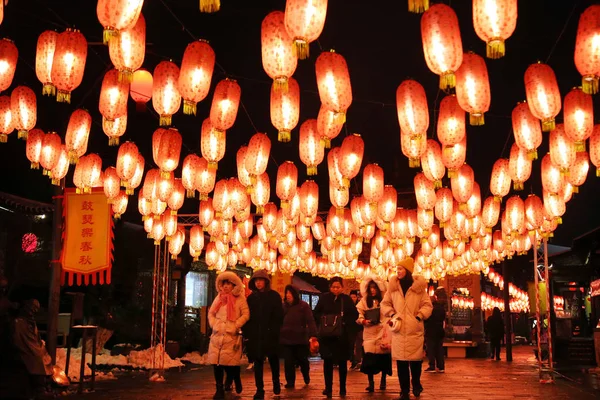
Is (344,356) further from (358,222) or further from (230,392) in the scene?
(358,222)

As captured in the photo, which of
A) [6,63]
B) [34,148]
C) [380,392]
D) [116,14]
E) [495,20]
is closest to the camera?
[495,20]

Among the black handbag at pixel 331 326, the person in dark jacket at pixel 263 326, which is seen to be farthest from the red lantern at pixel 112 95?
the black handbag at pixel 331 326

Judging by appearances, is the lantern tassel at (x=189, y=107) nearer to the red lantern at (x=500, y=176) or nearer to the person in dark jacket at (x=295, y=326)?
the person in dark jacket at (x=295, y=326)

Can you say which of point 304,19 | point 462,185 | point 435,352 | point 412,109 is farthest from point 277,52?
point 435,352

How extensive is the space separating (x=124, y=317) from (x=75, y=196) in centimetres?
1075

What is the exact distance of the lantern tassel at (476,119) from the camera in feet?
31.7

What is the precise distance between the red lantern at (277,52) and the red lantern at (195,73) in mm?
1320

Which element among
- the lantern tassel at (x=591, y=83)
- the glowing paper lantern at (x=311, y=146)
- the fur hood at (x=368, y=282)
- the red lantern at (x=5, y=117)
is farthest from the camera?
the glowing paper lantern at (x=311, y=146)

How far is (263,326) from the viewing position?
10898 mm

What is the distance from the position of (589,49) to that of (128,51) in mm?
5656

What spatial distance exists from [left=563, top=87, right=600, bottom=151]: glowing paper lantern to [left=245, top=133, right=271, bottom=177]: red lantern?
5480mm

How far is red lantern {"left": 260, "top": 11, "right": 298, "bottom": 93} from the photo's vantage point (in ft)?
29.3

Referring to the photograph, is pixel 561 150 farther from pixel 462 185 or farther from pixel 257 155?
pixel 257 155

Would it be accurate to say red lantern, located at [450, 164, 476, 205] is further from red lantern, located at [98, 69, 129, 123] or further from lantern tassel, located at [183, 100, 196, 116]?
red lantern, located at [98, 69, 129, 123]
